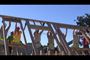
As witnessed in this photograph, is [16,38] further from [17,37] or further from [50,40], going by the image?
[50,40]

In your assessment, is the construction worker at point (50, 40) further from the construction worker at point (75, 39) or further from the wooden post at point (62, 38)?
the construction worker at point (75, 39)

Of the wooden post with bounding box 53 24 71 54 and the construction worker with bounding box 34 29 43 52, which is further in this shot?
the wooden post with bounding box 53 24 71 54

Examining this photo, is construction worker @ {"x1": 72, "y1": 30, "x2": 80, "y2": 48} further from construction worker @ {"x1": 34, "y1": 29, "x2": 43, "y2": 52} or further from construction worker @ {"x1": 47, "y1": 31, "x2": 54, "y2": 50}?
construction worker @ {"x1": 34, "y1": 29, "x2": 43, "y2": 52}

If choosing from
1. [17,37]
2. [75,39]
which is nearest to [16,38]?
[17,37]

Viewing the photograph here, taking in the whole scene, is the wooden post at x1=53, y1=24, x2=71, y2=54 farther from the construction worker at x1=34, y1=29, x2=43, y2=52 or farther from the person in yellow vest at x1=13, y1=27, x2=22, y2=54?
the person in yellow vest at x1=13, y1=27, x2=22, y2=54

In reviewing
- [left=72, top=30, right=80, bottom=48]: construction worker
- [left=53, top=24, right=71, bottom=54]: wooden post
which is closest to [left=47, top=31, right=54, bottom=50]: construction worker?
[left=53, top=24, right=71, bottom=54]: wooden post

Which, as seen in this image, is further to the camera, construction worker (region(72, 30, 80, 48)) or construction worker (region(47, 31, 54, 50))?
construction worker (region(72, 30, 80, 48))

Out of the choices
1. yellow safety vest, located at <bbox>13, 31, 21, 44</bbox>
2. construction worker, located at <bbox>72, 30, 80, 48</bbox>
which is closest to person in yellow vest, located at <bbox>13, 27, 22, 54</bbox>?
yellow safety vest, located at <bbox>13, 31, 21, 44</bbox>

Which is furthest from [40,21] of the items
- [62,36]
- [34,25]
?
[62,36]

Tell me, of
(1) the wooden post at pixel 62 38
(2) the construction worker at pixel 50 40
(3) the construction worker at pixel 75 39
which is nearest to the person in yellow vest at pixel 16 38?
(2) the construction worker at pixel 50 40
